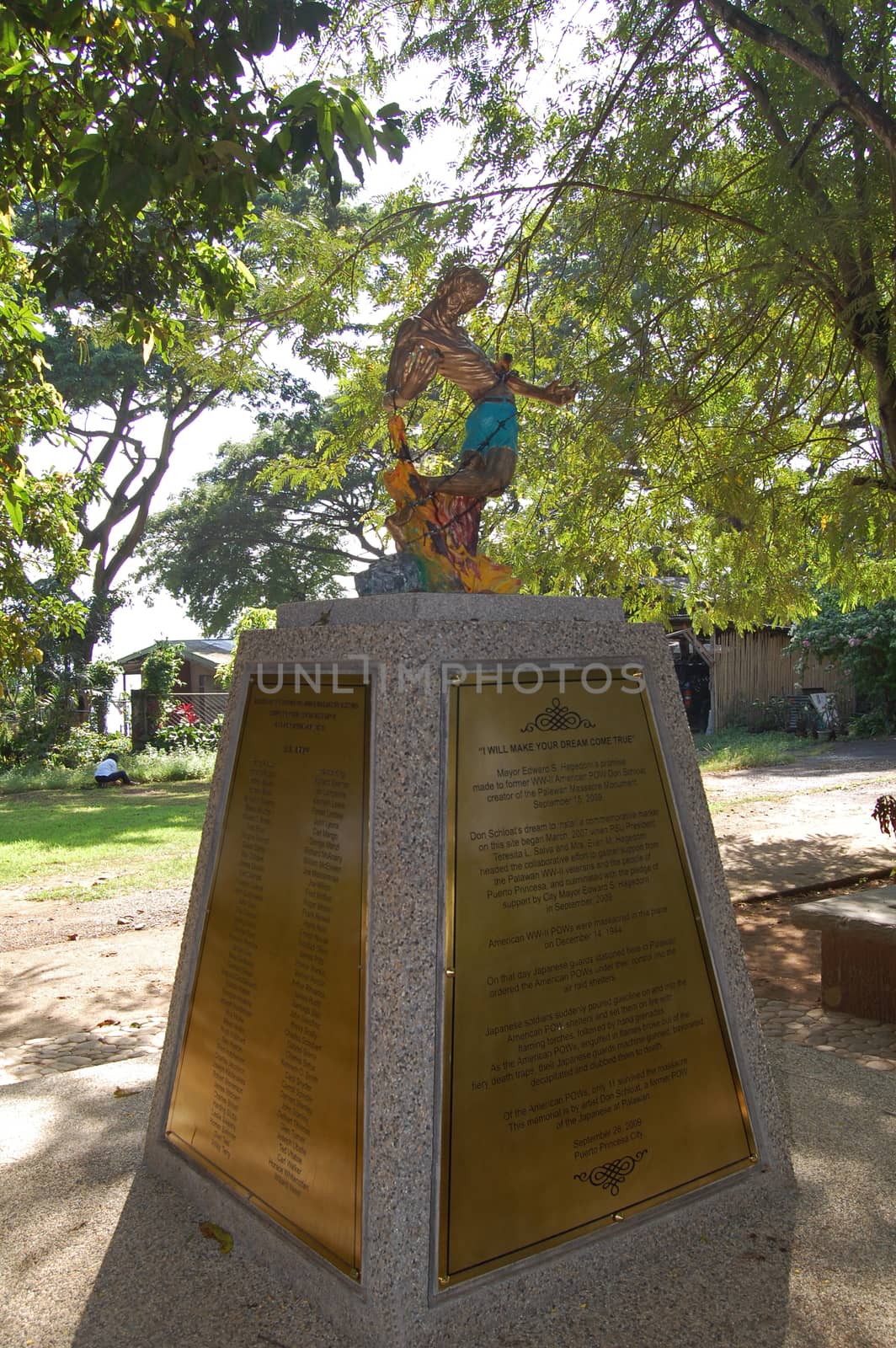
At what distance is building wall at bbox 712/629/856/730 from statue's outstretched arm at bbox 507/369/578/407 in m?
18.7

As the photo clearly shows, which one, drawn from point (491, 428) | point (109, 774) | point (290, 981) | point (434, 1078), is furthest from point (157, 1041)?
point (109, 774)

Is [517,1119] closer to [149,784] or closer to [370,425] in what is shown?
[370,425]

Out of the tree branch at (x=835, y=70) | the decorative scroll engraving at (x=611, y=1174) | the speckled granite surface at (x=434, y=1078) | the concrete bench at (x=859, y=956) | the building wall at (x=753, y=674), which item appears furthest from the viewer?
the building wall at (x=753, y=674)

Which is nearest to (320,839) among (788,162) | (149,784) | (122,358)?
(788,162)

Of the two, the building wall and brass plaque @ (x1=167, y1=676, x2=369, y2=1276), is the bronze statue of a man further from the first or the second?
the building wall

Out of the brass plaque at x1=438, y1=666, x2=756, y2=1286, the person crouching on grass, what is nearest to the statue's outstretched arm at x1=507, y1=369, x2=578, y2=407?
the brass plaque at x1=438, y1=666, x2=756, y2=1286

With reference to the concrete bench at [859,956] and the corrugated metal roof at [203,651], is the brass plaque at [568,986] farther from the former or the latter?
the corrugated metal roof at [203,651]

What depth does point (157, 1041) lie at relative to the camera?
4922 mm

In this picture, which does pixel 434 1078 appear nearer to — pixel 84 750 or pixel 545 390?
pixel 545 390

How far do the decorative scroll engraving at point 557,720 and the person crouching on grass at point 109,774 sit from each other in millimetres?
15021

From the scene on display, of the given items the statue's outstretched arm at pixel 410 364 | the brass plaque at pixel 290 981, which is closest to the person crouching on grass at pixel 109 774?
the brass plaque at pixel 290 981

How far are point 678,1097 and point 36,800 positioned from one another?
1399 cm

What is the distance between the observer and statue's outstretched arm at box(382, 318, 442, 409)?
11.3 ft

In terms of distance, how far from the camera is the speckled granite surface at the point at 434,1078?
238 cm
